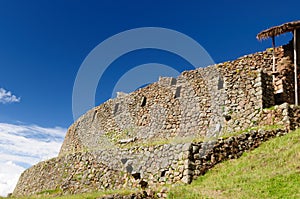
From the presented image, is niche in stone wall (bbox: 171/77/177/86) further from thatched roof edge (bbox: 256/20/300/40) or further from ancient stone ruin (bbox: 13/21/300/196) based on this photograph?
thatched roof edge (bbox: 256/20/300/40)

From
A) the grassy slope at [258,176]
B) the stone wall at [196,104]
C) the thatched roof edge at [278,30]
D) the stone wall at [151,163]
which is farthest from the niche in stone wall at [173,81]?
the grassy slope at [258,176]

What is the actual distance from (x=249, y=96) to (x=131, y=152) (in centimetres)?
741

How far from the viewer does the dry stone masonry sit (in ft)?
48.6

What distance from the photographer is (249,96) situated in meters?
18.6

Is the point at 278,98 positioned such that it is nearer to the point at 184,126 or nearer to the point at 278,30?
the point at 278,30

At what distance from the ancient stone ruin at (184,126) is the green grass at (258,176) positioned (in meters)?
0.76

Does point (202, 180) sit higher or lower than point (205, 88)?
lower

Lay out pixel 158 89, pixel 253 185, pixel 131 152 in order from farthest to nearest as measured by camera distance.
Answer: pixel 158 89, pixel 131 152, pixel 253 185

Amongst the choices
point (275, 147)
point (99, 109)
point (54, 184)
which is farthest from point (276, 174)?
point (99, 109)

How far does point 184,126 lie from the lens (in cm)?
2117

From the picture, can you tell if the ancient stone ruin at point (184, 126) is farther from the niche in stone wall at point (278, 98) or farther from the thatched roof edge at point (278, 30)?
the thatched roof edge at point (278, 30)

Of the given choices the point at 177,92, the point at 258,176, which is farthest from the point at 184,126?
the point at 258,176

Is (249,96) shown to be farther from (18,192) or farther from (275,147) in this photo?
(18,192)

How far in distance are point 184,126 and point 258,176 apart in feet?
32.7
